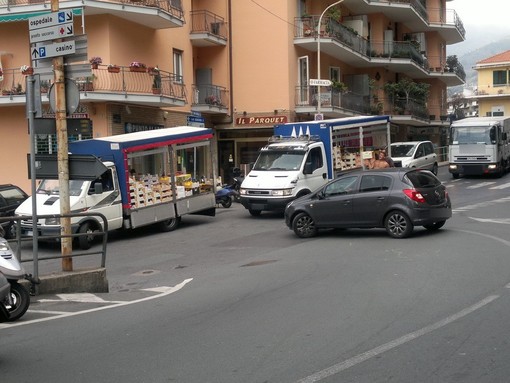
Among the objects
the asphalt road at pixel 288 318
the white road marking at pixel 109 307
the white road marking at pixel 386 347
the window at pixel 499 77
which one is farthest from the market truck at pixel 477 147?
the window at pixel 499 77

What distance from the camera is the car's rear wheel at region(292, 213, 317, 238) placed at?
16641mm

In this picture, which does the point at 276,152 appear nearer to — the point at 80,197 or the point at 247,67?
the point at 80,197

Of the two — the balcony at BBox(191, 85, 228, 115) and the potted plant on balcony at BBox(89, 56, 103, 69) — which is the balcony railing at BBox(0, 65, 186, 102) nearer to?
the potted plant on balcony at BBox(89, 56, 103, 69)

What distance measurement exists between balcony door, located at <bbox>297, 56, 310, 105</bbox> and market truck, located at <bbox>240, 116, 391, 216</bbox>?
11140mm

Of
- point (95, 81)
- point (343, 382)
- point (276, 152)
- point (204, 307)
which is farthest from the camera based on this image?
point (95, 81)

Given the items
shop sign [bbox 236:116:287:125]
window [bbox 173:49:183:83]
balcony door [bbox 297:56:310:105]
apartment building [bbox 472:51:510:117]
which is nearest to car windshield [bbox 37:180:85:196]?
window [bbox 173:49:183:83]

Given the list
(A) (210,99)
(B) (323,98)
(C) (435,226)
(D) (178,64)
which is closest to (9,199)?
(C) (435,226)

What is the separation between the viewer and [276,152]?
2164 centimetres

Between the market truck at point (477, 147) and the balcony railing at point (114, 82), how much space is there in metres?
14.1

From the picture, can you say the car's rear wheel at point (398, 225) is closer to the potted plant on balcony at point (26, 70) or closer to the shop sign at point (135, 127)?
the shop sign at point (135, 127)

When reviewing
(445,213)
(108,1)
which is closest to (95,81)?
(108,1)

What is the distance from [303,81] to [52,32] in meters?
25.9

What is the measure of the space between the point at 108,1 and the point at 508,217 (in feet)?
51.8

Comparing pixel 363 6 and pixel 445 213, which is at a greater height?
pixel 363 6
